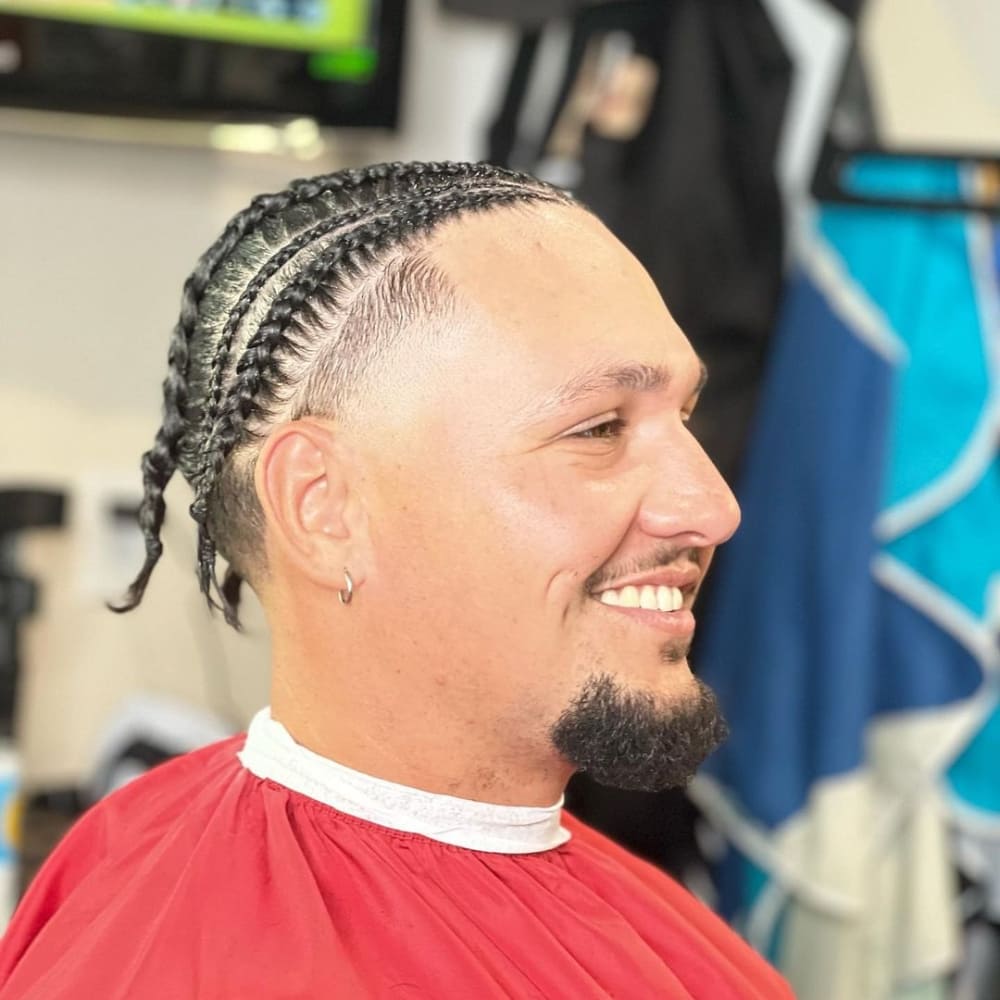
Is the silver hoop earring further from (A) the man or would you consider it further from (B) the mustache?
(B) the mustache

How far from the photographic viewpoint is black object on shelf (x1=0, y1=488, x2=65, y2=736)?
157 centimetres

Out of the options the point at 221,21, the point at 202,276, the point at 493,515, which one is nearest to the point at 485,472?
the point at 493,515

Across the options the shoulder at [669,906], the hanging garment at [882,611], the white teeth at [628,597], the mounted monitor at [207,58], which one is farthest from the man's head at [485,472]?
the mounted monitor at [207,58]

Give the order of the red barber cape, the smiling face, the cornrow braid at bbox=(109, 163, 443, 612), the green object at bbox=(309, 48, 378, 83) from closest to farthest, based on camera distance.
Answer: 1. the red barber cape
2. the smiling face
3. the cornrow braid at bbox=(109, 163, 443, 612)
4. the green object at bbox=(309, 48, 378, 83)

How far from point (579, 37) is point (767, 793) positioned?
3.30 ft

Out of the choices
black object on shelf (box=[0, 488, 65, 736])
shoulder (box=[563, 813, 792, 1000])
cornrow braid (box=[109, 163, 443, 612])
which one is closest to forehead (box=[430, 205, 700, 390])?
cornrow braid (box=[109, 163, 443, 612])

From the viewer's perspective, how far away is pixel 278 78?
1751 mm

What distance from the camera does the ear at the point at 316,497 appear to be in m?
0.84

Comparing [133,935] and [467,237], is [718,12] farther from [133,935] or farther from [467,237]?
[133,935]

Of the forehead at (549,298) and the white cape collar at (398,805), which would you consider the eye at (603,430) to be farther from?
the white cape collar at (398,805)

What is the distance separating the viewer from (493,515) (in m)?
0.82

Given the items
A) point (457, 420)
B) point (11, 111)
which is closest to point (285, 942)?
point (457, 420)

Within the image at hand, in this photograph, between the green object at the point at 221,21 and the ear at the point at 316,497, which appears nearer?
the ear at the point at 316,497

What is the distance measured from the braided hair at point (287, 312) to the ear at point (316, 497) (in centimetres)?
2
